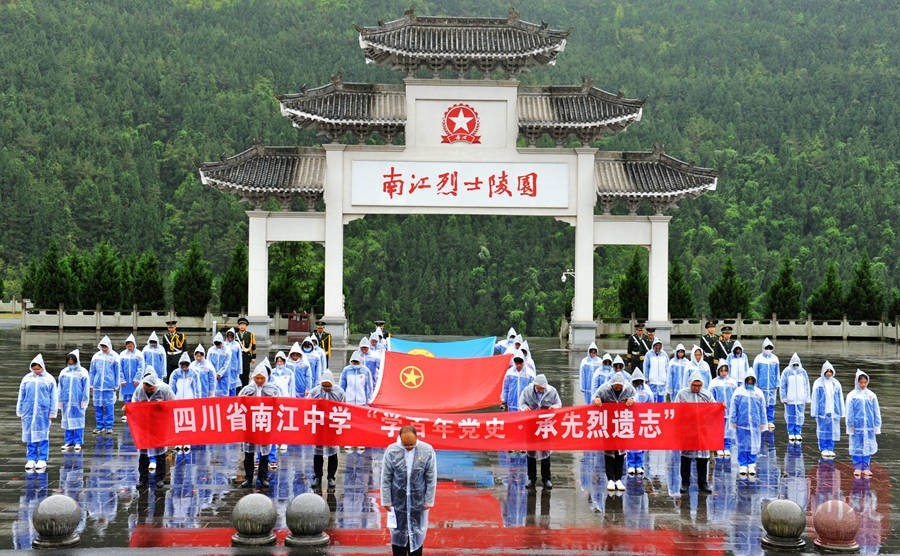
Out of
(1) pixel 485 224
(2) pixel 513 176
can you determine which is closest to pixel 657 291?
(2) pixel 513 176

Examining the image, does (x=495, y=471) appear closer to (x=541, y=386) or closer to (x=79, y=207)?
(x=541, y=386)

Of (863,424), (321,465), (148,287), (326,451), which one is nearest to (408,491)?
(321,465)

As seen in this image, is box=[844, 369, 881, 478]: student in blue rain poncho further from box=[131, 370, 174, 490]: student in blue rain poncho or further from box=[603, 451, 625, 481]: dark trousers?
box=[131, 370, 174, 490]: student in blue rain poncho

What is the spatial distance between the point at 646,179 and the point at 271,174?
37.8ft

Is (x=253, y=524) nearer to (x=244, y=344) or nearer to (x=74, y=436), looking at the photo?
(x=74, y=436)

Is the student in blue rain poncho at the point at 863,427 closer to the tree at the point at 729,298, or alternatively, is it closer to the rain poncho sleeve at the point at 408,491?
A: the rain poncho sleeve at the point at 408,491

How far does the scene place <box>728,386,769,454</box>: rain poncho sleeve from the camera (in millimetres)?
13688

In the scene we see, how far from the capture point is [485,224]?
7838cm

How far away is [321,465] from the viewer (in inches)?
522

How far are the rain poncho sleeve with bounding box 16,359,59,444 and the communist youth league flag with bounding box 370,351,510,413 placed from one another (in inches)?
222

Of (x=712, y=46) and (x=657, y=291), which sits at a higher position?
(x=712, y=46)

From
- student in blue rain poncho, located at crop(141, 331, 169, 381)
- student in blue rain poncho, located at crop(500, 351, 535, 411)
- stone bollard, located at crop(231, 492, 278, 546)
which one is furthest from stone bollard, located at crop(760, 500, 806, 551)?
student in blue rain poncho, located at crop(141, 331, 169, 381)

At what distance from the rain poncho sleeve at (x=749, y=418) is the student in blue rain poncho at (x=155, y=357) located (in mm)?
9788

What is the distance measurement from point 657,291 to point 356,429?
21.2m
